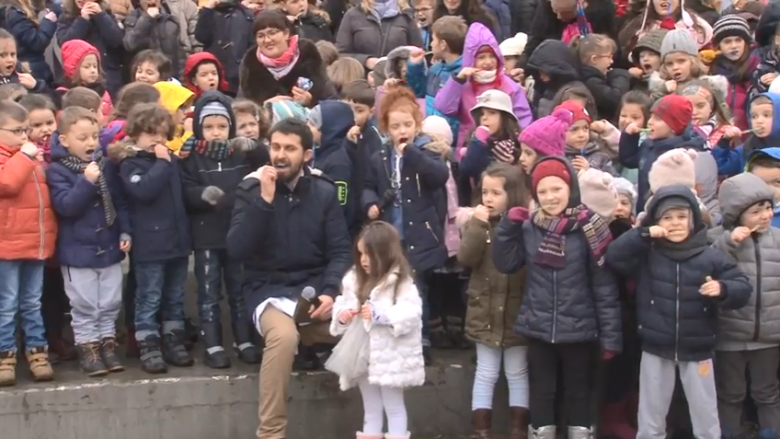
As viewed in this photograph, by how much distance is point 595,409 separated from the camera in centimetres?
704

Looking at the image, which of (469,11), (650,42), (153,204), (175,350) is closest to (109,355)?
(175,350)

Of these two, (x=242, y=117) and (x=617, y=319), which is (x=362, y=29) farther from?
(x=617, y=319)

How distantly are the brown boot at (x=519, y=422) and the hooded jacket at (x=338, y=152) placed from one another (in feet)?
5.61

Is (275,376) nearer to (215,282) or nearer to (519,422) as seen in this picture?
(215,282)

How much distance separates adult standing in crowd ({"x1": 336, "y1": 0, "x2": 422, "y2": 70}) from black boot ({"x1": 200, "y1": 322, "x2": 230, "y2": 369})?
143 inches

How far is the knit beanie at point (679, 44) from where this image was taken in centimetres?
849

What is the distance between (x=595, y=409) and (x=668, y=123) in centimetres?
191

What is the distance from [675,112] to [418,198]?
1.76 metres

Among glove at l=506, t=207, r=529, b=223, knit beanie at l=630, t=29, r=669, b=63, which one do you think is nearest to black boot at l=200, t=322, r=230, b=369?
glove at l=506, t=207, r=529, b=223

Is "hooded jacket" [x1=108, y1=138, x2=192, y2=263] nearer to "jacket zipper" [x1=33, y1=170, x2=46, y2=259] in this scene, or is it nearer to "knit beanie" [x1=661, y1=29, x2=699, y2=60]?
"jacket zipper" [x1=33, y1=170, x2=46, y2=259]

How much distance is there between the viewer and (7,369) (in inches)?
261

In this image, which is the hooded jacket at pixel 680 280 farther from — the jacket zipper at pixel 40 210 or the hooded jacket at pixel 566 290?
the jacket zipper at pixel 40 210

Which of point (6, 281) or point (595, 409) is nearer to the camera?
point (6, 281)

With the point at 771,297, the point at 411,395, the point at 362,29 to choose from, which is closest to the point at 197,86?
the point at 362,29
